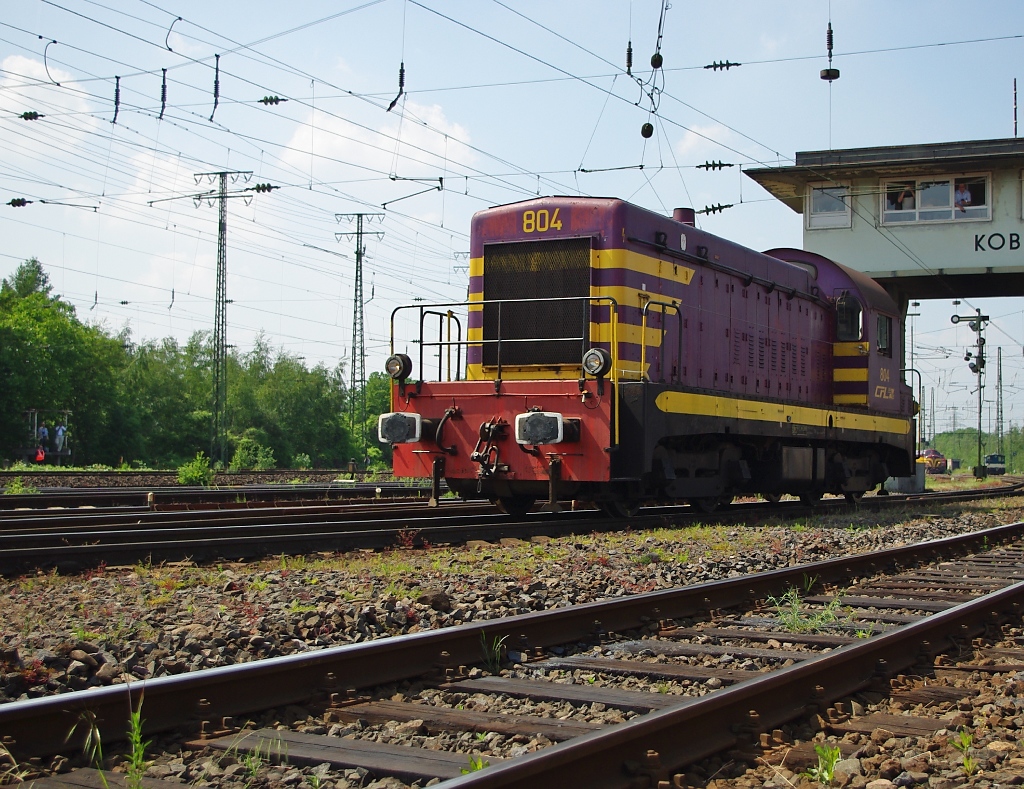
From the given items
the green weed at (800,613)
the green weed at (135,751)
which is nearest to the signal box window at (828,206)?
the green weed at (800,613)

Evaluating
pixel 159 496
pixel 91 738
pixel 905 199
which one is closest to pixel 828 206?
pixel 905 199

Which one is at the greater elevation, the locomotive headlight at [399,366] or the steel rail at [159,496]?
the locomotive headlight at [399,366]

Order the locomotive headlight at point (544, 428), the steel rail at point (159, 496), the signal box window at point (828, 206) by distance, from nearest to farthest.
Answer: the locomotive headlight at point (544, 428), the steel rail at point (159, 496), the signal box window at point (828, 206)

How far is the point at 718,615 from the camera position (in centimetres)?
612

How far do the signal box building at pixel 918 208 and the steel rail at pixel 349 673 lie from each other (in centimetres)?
2002

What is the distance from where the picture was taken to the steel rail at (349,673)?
3.23 m

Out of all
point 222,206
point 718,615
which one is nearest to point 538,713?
point 718,615

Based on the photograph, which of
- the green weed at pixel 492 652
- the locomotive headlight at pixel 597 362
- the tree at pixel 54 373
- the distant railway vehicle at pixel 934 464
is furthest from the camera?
the distant railway vehicle at pixel 934 464

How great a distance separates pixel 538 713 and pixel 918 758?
4.41 feet

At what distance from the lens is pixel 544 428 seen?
9844mm

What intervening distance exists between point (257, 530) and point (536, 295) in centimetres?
403

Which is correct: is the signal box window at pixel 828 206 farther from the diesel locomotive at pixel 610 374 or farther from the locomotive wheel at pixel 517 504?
the locomotive wheel at pixel 517 504

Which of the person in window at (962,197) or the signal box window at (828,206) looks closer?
the person in window at (962,197)

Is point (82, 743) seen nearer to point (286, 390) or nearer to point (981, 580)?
point (981, 580)
